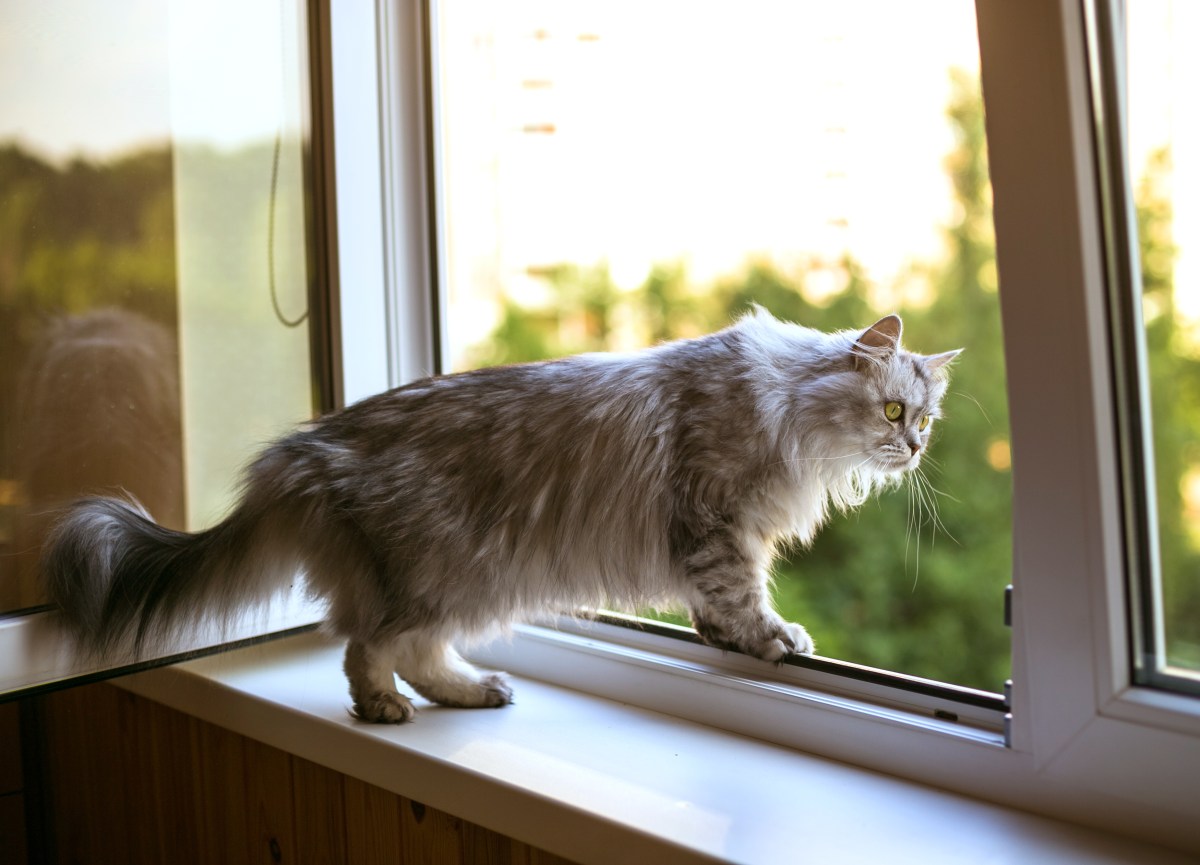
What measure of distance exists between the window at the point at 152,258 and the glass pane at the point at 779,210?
0.63m

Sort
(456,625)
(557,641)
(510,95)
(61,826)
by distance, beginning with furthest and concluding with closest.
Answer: (510,95) < (61,826) < (557,641) < (456,625)

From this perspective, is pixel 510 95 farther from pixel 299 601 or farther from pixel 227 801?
pixel 227 801

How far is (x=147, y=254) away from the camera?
4.80ft

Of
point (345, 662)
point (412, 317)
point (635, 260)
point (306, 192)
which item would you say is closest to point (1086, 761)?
point (345, 662)

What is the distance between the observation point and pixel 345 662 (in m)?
1.32

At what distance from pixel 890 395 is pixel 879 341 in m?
0.07

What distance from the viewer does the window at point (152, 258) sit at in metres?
1.31

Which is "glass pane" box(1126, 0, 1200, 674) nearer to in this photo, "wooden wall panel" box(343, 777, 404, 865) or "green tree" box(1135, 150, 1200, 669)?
"green tree" box(1135, 150, 1200, 669)

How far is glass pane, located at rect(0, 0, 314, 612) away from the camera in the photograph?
1.31m

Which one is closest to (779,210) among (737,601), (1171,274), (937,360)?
(937,360)

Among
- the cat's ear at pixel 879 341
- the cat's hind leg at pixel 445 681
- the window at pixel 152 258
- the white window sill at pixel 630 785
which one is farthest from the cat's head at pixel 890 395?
the window at pixel 152 258

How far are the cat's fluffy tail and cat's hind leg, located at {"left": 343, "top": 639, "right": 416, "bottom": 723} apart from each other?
155mm

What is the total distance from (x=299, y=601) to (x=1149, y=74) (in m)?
1.36

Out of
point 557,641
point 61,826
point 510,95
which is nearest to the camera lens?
point 557,641
